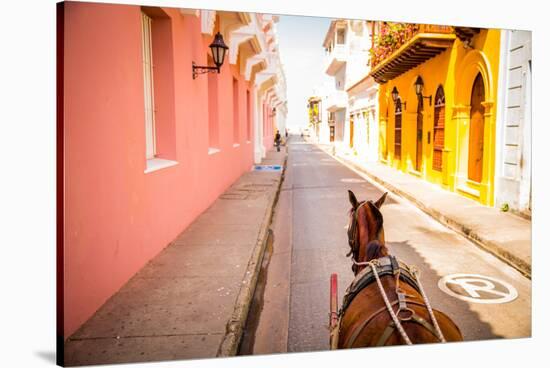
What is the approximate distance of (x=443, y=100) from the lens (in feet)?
36.9

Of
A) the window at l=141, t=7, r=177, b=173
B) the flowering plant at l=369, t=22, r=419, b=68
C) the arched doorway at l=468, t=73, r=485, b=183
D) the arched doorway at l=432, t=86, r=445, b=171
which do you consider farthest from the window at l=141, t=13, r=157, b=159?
the arched doorway at l=432, t=86, r=445, b=171

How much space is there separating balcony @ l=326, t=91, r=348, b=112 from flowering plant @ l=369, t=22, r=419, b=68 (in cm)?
1363

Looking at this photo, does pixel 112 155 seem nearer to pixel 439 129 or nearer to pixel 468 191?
pixel 468 191

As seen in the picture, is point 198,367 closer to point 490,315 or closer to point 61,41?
point 61,41

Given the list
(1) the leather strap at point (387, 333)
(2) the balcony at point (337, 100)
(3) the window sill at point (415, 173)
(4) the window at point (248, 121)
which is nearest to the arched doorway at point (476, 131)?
(3) the window sill at point (415, 173)

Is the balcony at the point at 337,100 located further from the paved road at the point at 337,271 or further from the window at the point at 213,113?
the paved road at the point at 337,271

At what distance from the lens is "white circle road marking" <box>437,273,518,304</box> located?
4371mm

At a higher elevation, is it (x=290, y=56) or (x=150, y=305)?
(x=290, y=56)

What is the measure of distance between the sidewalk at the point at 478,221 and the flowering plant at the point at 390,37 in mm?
4040

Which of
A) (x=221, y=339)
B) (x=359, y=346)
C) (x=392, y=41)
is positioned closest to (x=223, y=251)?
(x=221, y=339)

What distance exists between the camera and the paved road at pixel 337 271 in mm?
3865

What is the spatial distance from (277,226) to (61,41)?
5437 millimetres

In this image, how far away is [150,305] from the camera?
3857mm

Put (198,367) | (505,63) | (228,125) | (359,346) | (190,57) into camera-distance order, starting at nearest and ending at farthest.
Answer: (359,346) < (198,367) < (190,57) < (505,63) < (228,125)
